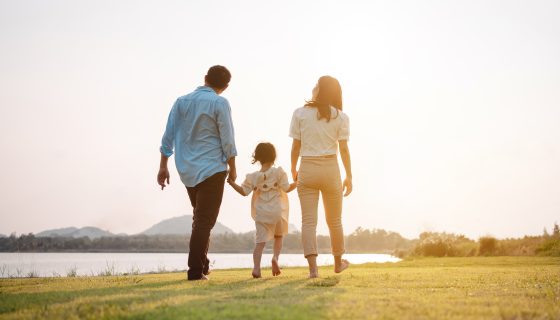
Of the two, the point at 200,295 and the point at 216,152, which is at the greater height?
the point at 216,152

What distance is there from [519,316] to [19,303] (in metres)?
3.47

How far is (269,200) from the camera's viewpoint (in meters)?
7.84

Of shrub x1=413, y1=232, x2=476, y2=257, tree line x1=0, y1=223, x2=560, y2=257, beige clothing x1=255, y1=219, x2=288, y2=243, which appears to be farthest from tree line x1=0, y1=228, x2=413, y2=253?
beige clothing x1=255, y1=219, x2=288, y2=243

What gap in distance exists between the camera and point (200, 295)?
426 cm

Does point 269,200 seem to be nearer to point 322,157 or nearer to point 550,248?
point 322,157

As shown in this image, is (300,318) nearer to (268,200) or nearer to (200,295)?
(200,295)

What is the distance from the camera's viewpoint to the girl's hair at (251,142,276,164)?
7.96 meters

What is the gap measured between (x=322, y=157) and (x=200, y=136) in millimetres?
1579

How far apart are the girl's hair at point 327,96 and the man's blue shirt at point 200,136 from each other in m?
1.19

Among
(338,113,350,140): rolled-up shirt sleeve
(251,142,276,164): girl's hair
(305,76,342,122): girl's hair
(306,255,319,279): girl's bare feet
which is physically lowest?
(306,255,319,279): girl's bare feet

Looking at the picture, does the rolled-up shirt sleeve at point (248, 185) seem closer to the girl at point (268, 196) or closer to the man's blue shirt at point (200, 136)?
the girl at point (268, 196)

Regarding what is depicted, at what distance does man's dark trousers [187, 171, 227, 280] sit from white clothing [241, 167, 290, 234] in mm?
1175

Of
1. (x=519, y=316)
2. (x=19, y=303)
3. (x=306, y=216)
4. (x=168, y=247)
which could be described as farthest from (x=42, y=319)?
(x=168, y=247)

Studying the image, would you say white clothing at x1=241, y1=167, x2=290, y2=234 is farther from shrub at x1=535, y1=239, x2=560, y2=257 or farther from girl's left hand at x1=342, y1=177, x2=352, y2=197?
shrub at x1=535, y1=239, x2=560, y2=257
